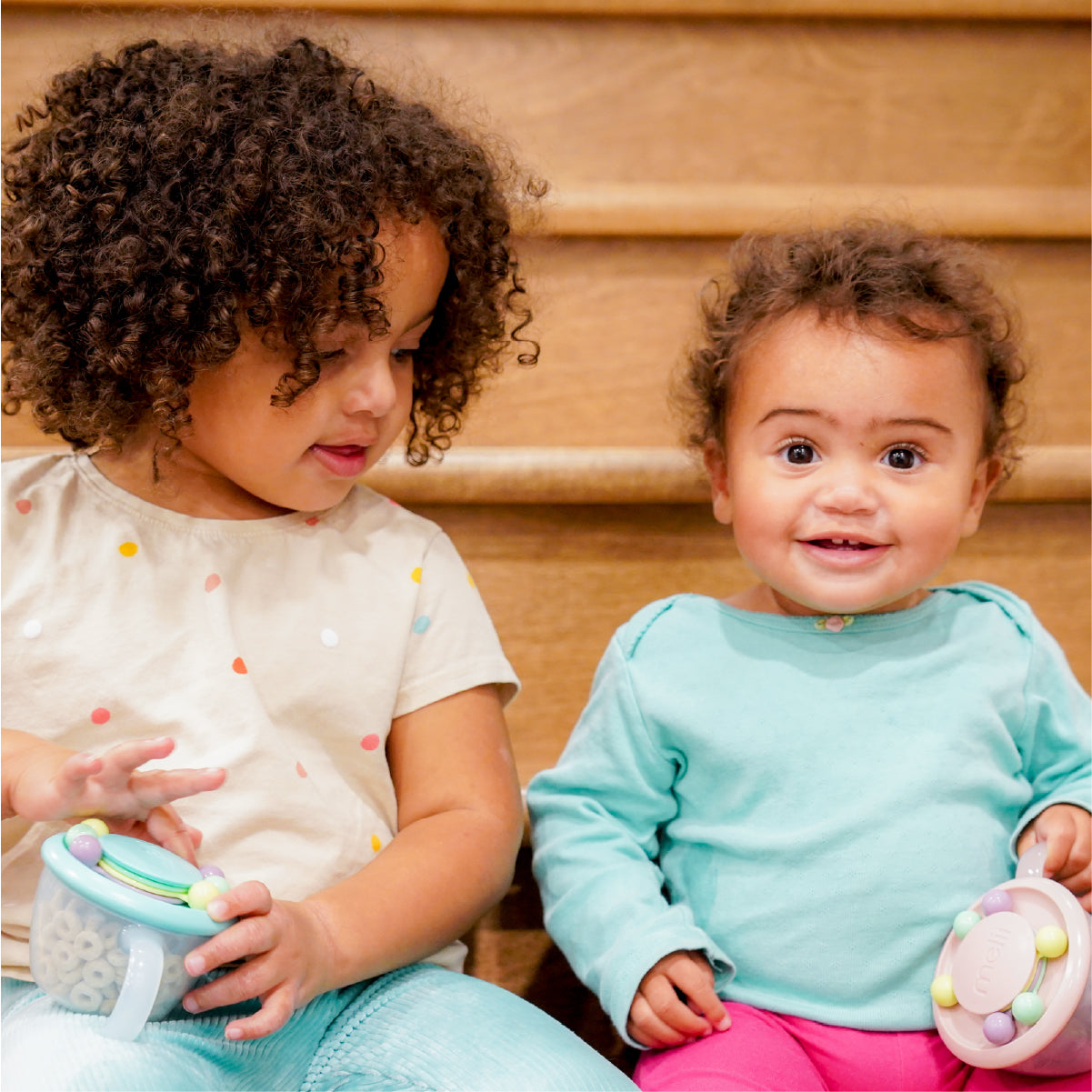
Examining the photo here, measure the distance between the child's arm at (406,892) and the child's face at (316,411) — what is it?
21cm

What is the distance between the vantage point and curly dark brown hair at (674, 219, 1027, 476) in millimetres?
1020

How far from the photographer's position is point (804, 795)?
0.97 meters

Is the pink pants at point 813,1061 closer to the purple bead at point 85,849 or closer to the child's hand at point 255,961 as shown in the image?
the child's hand at point 255,961

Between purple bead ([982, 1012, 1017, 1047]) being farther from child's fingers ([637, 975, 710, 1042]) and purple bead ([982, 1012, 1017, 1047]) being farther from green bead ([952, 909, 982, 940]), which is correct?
child's fingers ([637, 975, 710, 1042])

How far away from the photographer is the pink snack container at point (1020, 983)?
2.72 feet

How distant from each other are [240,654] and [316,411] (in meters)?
0.19

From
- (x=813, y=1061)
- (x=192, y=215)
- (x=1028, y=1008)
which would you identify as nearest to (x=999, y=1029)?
(x=1028, y=1008)

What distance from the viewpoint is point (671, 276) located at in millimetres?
1360

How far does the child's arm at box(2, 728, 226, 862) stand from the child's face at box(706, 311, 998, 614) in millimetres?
479

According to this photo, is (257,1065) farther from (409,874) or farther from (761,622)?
(761,622)

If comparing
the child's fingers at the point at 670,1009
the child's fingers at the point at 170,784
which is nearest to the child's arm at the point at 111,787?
the child's fingers at the point at 170,784

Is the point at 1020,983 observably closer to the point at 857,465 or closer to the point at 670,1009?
the point at 670,1009

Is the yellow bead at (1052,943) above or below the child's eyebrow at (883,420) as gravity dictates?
below

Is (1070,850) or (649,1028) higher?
(1070,850)
